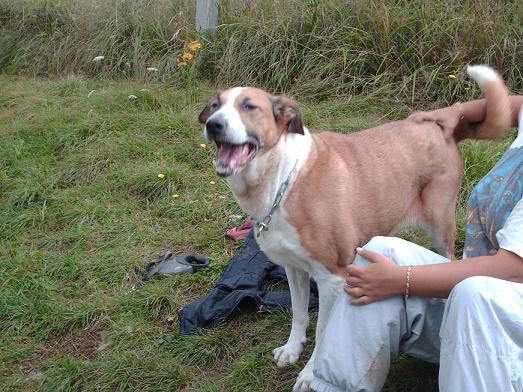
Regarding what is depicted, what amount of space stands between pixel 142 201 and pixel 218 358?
1.60 meters

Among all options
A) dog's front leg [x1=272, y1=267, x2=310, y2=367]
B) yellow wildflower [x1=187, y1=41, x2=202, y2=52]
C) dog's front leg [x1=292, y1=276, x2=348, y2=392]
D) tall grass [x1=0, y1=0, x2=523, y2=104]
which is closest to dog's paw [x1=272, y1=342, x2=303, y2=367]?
dog's front leg [x1=272, y1=267, x2=310, y2=367]

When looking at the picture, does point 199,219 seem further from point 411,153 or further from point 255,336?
point 411,153

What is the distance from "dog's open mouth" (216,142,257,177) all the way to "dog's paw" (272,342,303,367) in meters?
0.87

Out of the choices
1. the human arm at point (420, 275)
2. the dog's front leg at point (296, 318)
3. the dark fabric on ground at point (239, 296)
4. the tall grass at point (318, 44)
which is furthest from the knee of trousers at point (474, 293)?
the tall grass at point (318, 44)

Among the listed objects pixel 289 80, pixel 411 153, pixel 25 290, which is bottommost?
pixel 25 290

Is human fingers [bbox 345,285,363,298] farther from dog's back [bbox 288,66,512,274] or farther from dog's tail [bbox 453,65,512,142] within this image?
dog's tail [bbox 453,65,512,142]

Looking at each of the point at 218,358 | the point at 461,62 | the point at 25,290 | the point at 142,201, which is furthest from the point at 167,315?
the point at 461,62

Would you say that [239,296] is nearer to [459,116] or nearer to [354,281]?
[354,281]

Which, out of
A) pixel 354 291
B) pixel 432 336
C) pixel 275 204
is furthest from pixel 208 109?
pixel 432 336

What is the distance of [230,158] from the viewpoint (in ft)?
7.29

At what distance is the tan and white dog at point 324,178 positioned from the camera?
2.32 m

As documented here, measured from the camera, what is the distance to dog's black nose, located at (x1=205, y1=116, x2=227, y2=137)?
2186mm

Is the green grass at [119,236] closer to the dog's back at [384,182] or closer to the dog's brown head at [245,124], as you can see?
the dog's back at [384,182]

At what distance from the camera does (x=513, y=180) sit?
1.86 m
